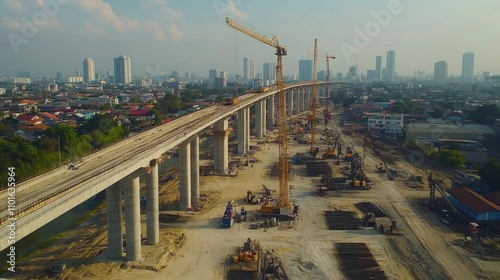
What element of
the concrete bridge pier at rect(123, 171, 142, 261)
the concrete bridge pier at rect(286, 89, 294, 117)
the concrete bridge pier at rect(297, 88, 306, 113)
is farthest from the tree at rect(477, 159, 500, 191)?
the concrete bridge pier at rect(297, 88, 306, 113)

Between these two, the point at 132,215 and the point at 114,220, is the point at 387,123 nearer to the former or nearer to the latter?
the point at 132,215

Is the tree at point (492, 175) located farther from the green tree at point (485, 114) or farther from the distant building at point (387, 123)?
the green tree at point (485, 114)

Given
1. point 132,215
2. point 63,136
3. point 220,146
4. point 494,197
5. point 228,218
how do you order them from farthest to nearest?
1. point 63,136
2. point 220,146
3. point 494,197
4. point 228,218
5. point 132,215

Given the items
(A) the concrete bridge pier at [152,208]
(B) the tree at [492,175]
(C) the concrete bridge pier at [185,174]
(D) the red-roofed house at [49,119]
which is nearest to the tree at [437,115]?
(B) the tree at [492,175]

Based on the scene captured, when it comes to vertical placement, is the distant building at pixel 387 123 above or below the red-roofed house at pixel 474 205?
above

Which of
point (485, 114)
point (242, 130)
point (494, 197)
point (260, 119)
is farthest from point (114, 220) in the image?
point (485, 114)

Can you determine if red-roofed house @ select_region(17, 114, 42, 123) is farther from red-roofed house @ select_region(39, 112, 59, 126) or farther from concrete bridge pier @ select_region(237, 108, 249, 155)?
concrete bridge pier @ select_region(237, 108, 249, 155)

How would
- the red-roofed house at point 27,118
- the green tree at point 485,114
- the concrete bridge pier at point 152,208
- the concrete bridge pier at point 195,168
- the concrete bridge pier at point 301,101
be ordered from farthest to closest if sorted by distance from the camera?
1. the concrete bridge pier at point 301,101
2. the green tree at point 485,114
3. the red-roofed house at point 27,118
4. the concrete bridge pier at point 195,168
5. the concrete bridge pier at point 152,208
